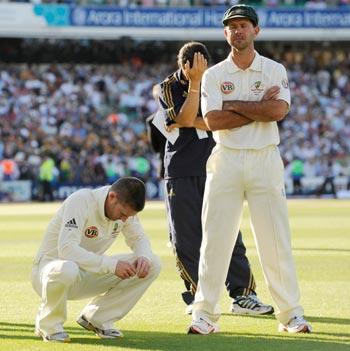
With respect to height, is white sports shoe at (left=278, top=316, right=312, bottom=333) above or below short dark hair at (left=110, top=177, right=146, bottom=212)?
below

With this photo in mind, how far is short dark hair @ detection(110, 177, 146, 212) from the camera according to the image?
7.83m

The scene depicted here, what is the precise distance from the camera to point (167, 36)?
43.9 m

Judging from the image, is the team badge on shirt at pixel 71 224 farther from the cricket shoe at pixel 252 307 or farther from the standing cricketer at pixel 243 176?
the cricket shoe at pixel 252 307

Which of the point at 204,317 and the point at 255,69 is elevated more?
the point at 255,69

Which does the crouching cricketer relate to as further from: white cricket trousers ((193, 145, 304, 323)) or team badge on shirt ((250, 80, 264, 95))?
team badge on shirt ((250, 80, 264, 95))

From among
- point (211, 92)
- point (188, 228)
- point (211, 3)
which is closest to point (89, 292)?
point (188, 228)

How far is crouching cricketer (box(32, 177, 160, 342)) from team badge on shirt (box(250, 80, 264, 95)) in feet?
3.99

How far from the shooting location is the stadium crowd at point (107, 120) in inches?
1435

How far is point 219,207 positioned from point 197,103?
116 centimetres

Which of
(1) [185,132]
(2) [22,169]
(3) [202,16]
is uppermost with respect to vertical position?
(3) [202,16]

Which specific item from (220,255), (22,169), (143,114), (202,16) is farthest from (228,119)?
(202,16)

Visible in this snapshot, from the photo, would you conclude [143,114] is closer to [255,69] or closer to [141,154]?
[141,154]

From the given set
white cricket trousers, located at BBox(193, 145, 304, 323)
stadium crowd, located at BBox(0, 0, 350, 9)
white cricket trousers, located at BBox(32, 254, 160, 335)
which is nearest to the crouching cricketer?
white cricket trousers, located at BBox(32, 254, 160, 335)

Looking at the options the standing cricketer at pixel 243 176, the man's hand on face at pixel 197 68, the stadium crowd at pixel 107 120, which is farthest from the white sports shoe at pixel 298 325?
the stadium crowd at pixel 107 120
